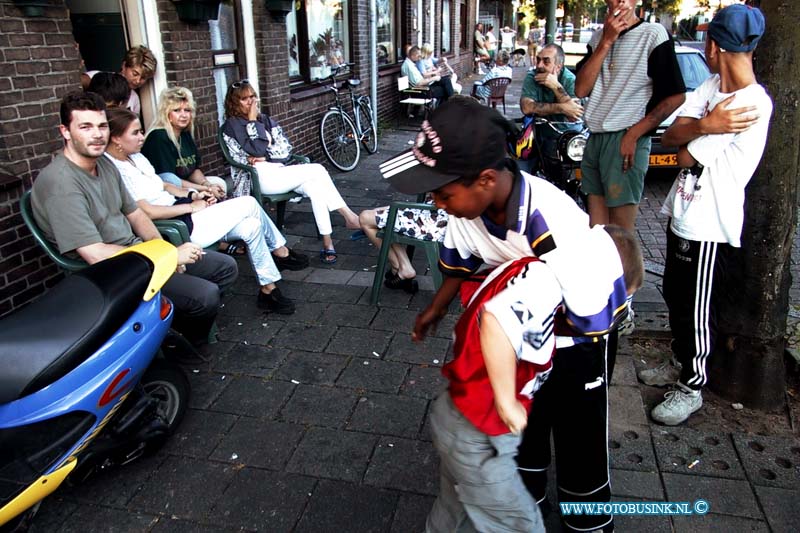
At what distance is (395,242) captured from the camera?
4.35 metres

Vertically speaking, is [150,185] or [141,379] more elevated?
[150,185]

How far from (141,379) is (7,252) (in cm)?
168

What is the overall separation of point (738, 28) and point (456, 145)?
1655 mm

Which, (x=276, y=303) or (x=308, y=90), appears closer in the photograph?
(x=276, y=303)

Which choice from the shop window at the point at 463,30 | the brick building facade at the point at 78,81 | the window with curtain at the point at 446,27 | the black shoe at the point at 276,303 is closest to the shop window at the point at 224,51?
the brick building facade at the point at 78,81

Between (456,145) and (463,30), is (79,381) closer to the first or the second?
(456,145)

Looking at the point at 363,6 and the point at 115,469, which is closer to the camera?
the point at 115,469

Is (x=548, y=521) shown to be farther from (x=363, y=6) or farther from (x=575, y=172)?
(x=363, y=6)

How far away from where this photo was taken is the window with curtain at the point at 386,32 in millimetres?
12197

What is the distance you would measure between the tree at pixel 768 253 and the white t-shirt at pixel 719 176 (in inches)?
9.9

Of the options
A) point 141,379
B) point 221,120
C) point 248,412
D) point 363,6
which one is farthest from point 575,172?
point 363,6

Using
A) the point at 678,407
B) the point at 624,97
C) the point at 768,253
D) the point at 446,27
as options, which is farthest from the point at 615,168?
the point at 446,27

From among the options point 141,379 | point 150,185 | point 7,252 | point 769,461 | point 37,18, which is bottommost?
point 769,461

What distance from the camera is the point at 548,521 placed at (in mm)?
2482
